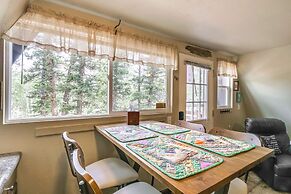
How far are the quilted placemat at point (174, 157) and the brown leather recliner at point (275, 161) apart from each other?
179 cm

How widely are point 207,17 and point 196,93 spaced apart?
135cm

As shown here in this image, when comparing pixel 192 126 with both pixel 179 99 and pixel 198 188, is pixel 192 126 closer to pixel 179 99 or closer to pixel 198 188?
pixel 179 99

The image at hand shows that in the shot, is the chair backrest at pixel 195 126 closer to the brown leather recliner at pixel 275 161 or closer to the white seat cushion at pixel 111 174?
the white seat cushion at pixel 111 174

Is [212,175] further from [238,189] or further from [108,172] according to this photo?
[108,172]

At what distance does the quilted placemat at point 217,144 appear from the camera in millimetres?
1087

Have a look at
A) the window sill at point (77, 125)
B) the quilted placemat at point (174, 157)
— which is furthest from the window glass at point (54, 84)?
the quilted placemat at point (174, 157)

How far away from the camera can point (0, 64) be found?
1.44 m

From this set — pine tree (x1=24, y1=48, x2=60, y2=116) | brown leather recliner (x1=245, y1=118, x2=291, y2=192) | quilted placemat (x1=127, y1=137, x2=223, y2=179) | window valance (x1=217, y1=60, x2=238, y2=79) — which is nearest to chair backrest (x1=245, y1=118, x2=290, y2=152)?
brown leather recliner (x1=245, y1=118, x2=291, y2=192)

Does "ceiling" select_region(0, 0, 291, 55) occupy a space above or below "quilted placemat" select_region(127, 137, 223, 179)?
above

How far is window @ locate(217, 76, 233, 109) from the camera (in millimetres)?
3601

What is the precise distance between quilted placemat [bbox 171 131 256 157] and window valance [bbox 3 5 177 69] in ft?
3.75

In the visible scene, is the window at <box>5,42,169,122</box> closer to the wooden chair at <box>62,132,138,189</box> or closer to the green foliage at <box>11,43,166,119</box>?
the green foliage at <box>11,43,166,119</box>

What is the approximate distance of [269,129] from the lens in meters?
2.73

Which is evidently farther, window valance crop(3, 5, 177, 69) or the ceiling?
the ceiling
